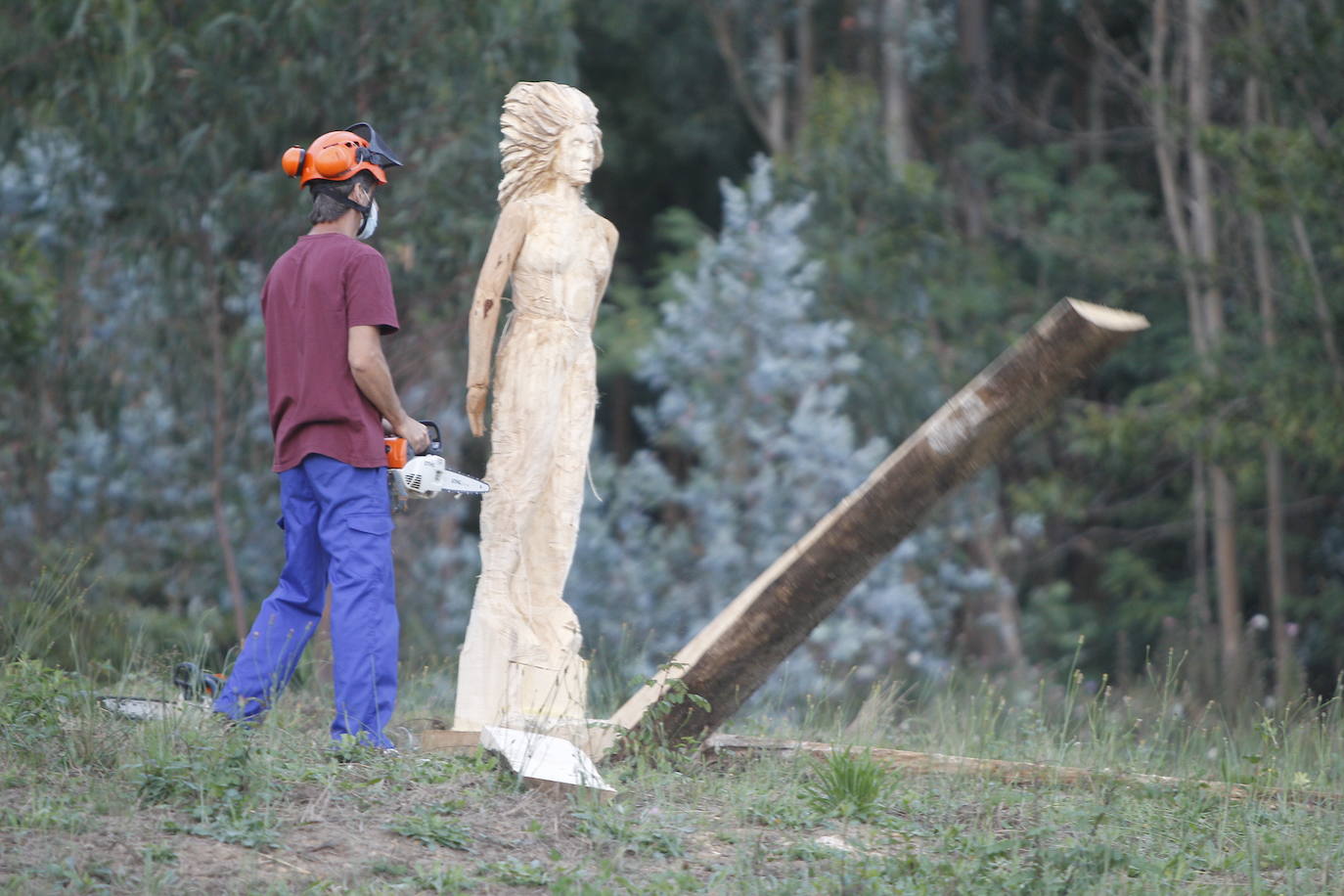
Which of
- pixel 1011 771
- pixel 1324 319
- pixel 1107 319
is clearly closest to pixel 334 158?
pixel 1107 319

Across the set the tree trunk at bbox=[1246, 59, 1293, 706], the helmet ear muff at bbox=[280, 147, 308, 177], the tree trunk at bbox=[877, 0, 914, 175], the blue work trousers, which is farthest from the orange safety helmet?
the tree trunk at bbox=[877, 0, 914, 175]

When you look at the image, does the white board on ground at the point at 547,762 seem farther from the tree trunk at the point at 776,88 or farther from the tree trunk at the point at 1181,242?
the tree trunk at the point at 776,88

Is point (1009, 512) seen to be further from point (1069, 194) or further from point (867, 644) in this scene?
point (867, 644)

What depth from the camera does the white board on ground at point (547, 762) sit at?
5.10m

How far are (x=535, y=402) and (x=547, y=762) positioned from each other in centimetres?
162

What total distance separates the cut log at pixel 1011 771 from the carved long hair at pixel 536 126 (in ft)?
7.43

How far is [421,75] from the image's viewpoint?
470 inches

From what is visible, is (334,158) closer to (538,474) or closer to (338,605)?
(538,474)

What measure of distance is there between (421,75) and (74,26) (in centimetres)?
252

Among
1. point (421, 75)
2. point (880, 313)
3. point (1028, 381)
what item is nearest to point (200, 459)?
point (421, 75)

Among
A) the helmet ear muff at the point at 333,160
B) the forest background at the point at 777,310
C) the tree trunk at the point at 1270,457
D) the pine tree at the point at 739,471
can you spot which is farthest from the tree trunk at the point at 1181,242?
the helmet ear muff at the point at 333,160

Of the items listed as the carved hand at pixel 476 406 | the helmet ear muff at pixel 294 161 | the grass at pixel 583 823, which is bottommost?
the grass at pixel 583 823

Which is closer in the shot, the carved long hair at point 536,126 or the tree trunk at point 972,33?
the carved long hair at point 536,126

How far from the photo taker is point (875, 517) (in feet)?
18.4
